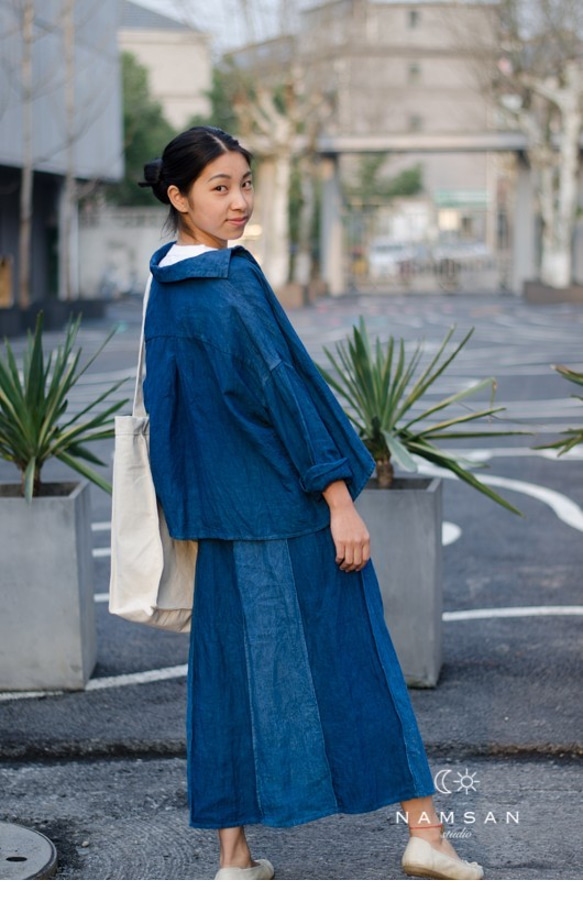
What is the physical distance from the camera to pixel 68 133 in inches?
1190

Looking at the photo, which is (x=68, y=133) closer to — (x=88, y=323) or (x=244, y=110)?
(x=88, y=323)

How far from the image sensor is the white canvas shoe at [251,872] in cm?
340

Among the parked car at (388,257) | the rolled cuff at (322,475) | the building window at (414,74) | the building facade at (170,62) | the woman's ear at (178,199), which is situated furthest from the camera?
the building window at (414,74)

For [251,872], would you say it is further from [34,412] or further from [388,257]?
[388,257]

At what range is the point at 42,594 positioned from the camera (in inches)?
204

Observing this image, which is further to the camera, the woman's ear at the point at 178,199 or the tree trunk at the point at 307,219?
the tree trunk at the point at 307,219

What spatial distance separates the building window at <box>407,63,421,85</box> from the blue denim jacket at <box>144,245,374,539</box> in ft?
249

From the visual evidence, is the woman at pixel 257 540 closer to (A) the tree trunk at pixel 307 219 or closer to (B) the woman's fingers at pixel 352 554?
(B) the woman's fingers at pixel 352 554

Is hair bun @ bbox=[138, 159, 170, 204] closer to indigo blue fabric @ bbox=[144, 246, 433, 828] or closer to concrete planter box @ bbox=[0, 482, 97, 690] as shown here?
indigo blue fabric @ bbox=[144, 246, 433, 828]

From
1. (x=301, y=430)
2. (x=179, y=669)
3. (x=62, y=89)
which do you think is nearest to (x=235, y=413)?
(x=301, y=430)

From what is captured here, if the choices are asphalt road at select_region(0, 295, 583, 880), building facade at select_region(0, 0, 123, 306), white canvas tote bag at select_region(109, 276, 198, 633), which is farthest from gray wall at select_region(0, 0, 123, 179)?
white canvas tote bag at select_region(109, 276, 198, 633)

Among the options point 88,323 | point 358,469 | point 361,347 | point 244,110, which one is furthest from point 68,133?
point 358,469

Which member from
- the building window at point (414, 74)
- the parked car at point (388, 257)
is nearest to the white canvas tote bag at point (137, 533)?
the parked car at point (388, 257)

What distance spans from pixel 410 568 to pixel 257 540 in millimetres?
1966
